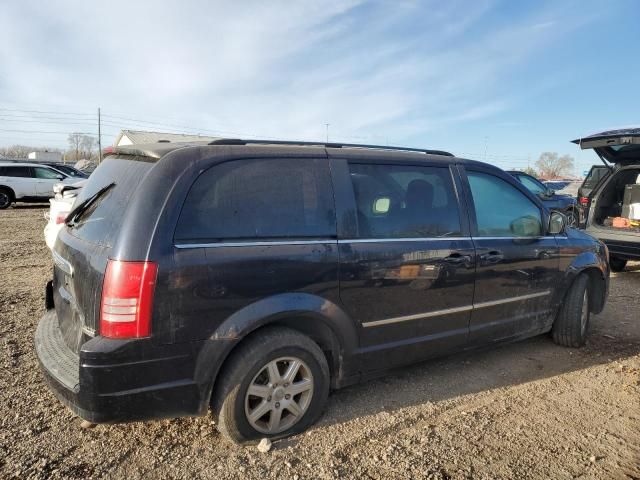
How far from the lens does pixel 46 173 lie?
17.7 m

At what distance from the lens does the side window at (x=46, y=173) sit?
17531mm

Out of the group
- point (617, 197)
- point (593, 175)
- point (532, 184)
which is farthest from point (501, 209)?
point (532, 184)

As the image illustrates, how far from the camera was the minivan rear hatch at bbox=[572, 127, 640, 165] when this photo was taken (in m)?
6.48

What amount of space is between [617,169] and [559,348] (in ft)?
15.6

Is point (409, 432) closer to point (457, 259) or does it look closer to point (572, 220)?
point (457, 259)

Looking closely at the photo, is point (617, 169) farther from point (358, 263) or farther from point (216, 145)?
point (216, 145)

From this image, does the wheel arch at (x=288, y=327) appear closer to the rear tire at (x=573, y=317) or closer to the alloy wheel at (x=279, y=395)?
the alloy wheel at (x=279, y=395)

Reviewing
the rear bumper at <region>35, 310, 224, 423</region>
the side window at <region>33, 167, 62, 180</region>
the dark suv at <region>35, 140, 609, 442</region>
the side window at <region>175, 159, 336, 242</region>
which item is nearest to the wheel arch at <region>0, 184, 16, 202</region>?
the side window at <region>33, 167, 62, 180</region>

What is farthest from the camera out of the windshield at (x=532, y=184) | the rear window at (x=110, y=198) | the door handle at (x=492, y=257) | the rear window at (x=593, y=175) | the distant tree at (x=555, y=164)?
the distant tree at (x=555, y=164)

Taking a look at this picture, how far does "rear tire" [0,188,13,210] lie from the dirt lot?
15.8 meters

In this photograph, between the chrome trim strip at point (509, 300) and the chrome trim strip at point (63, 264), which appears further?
the chrome trim strip at point (509, 300)

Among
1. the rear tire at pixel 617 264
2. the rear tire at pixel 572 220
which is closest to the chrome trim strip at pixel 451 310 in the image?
the rear tire at pixel 572 220

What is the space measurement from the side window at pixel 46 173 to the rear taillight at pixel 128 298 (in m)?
18.0

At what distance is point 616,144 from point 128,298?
23.1 feet
